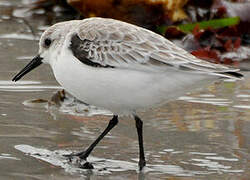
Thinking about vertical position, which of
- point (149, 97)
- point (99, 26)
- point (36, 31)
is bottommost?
point (36, 31)

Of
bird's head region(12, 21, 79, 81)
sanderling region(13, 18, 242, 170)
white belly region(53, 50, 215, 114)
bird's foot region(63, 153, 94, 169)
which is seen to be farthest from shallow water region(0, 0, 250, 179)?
bird's head region(12, 21, 79, 81)

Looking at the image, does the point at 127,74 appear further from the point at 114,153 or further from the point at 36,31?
the point at 36,31

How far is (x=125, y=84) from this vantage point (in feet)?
16.2

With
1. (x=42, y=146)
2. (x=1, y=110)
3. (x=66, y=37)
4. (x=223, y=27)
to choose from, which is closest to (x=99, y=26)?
(x=66, y=37)

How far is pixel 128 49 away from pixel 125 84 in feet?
1.04

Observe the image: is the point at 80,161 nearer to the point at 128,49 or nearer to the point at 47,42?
Result: the point at 128,49

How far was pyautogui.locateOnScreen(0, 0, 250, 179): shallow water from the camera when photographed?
5.09 m

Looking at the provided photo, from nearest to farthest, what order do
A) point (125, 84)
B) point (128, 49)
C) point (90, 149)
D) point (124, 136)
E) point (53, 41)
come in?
1. point (125, 84)
2. point (128, 49)
3. point (90, 149)
4. point (53, 41)
5. point (124, 136)

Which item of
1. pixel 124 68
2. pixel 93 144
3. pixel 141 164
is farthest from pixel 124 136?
pixel 124 68

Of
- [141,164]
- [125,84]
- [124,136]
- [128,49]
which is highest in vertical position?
[128,49]

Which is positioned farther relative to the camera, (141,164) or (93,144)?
(93,144)

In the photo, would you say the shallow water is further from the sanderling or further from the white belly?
the white belly

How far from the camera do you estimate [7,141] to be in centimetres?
559

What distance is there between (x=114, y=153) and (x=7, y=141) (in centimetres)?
87
